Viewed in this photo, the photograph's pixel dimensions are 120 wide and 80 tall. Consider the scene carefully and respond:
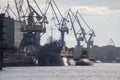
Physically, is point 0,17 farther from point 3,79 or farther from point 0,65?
point 3,79

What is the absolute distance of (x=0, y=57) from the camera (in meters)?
176

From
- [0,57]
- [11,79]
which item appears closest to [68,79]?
[11,79]

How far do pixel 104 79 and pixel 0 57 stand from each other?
54.0 meters

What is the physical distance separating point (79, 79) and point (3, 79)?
1628cm

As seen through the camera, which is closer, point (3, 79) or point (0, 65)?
point (3, 79)

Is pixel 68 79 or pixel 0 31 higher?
pixel 0 31

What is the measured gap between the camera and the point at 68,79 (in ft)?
421

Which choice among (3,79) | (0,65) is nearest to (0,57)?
(0,65)

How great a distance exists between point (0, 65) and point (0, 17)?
14.7 metres

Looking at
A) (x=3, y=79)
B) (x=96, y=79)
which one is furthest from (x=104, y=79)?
(x=3, y=79)

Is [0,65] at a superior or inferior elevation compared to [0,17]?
inferior

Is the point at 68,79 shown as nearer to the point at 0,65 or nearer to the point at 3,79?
the point at 3,79

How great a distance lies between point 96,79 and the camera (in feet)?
420

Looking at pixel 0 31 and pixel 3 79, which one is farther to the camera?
pixel 0 31
